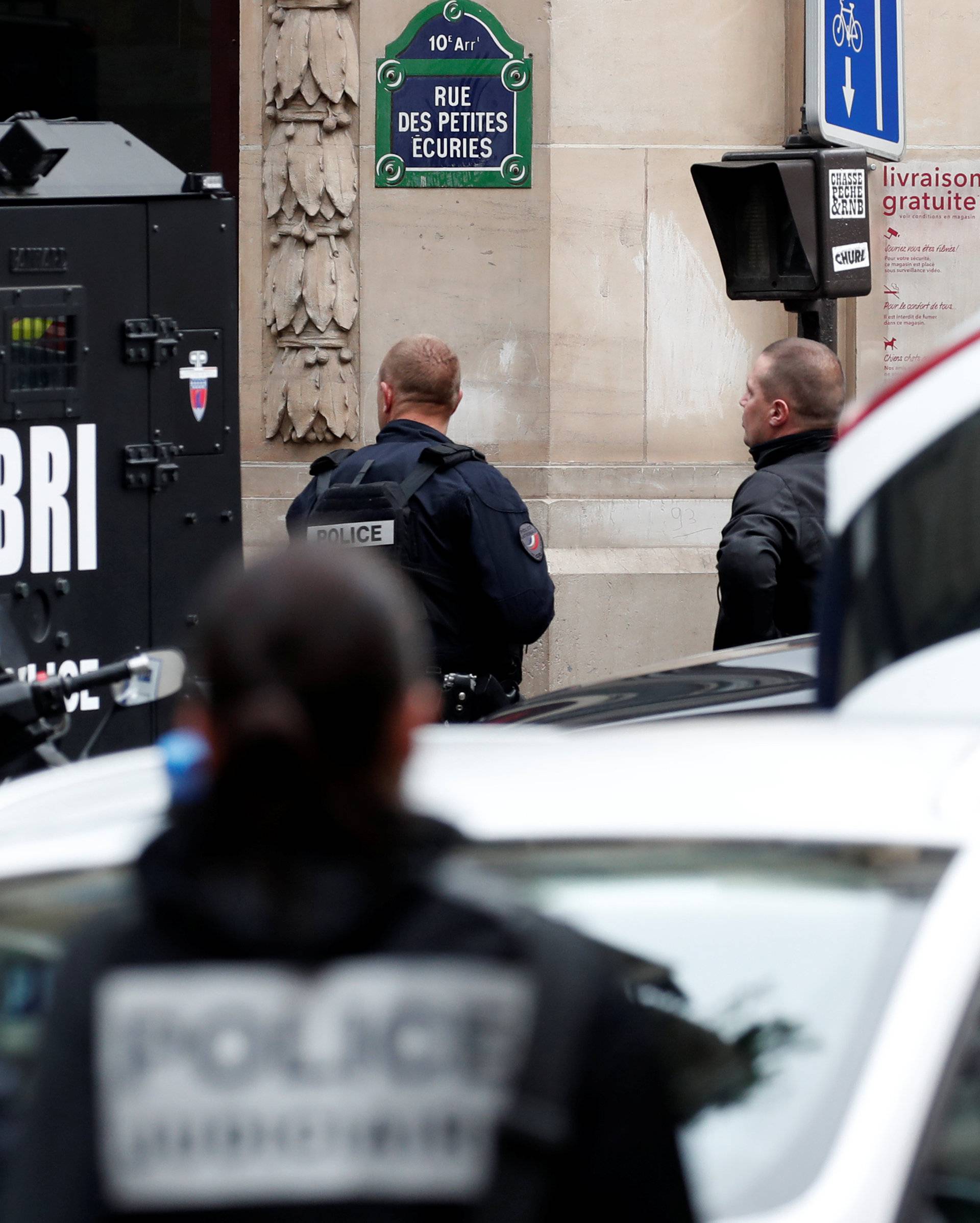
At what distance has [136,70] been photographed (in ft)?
31.3

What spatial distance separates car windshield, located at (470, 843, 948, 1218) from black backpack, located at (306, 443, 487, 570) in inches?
135

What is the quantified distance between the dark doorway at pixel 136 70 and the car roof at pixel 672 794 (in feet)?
25.2

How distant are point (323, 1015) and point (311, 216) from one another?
8.05 m

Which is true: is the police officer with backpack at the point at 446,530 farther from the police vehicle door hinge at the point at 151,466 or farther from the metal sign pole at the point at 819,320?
the metal sign pole at the point at 819,320

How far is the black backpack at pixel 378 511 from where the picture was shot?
17.4ft

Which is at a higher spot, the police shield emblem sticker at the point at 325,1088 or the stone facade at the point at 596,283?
the stone facade at the point at 596,283

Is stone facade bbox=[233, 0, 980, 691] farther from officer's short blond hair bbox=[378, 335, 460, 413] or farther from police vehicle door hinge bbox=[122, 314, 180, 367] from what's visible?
police vehicle door hinge bbox=[122, 314, 180, 367]

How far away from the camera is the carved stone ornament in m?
8.99

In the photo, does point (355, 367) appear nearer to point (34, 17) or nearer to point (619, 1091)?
point (34, 17)

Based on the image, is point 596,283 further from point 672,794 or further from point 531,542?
point 672,794

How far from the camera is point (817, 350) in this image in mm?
5645

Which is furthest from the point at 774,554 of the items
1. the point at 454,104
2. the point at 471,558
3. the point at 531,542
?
the point at 454,104

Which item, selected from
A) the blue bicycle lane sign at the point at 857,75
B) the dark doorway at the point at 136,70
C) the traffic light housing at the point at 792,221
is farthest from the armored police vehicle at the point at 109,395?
the dark doorway at the point at 136,70

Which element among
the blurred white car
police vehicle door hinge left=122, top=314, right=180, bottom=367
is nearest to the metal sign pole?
police vehicle door hinge left=122, top=314, right=180, bottom=367
